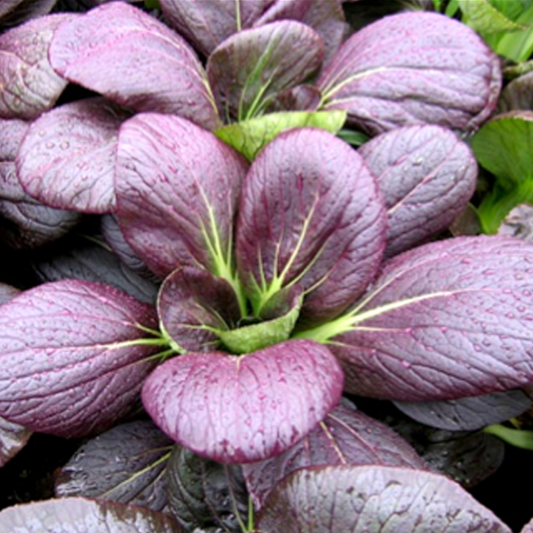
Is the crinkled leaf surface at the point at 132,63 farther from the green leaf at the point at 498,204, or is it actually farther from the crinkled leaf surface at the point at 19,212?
the green leaf at the point at 498,204

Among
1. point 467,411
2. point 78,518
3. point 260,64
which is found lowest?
point 467,411

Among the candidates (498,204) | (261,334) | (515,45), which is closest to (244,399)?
(261,334)

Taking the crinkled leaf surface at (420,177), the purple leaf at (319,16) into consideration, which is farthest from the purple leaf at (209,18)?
the crinkled leaf surface at (420,177)

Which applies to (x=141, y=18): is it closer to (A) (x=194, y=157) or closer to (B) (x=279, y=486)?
(A) (x=194, y=157)

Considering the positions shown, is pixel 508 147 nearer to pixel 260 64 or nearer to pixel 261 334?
pixel 260 64

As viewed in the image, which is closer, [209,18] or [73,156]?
[73,156]

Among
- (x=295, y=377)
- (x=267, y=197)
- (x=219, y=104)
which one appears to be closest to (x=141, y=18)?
(x=219, y=104)

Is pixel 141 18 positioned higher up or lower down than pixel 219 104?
higher up
